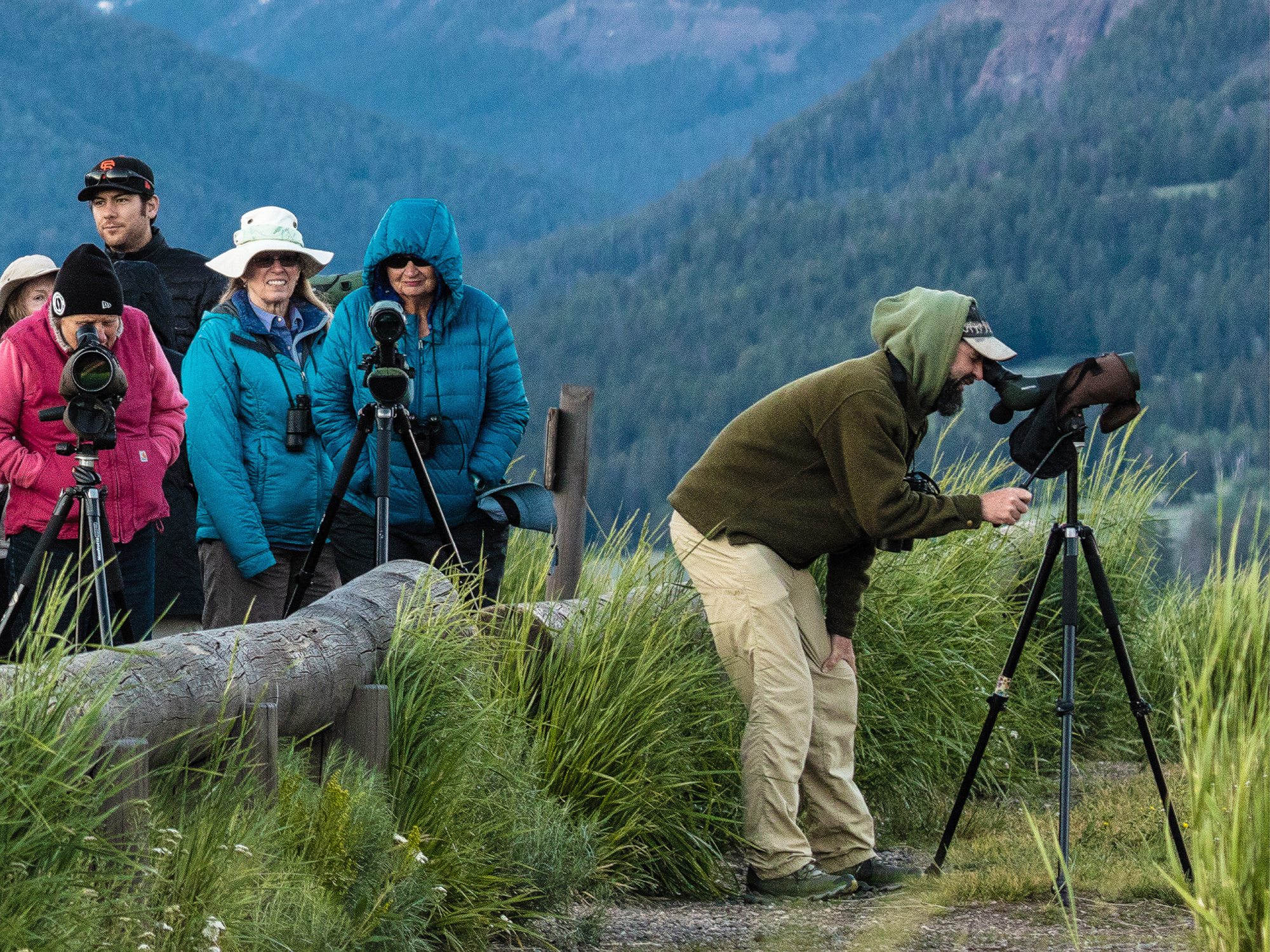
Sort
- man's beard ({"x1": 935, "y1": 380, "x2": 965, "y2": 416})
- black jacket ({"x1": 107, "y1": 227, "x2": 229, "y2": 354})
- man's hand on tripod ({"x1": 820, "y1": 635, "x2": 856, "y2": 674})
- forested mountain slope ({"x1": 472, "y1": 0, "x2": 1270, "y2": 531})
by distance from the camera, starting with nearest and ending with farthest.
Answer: man's beard ({"x1": 935, "y1": 380, "x2": 965, "y2": 416}) → man's hand on tripod ({"x1": 820, "y1": 635, "x2": 856, "y2": 674}) → black jacket ({"x1": 107, "y1": 227, "x2": 229, "y2": 354}) → forested mountain slope ({"x1": 472, "y1": 0, "x2": 1270, "y2": 531})

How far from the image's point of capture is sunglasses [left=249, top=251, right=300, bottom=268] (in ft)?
16.4

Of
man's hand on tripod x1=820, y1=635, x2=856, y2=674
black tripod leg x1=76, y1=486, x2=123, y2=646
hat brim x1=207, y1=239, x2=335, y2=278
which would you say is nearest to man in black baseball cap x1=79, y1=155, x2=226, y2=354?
hat brim x1=207, y1=239, x2=335, y2=278

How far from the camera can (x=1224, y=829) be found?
8.64 feet

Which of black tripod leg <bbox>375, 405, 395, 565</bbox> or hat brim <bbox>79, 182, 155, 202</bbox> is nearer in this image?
black tripod leg <bbox>375, 405, 395, 565</bbox>

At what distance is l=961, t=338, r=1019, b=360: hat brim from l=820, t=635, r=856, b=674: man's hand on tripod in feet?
3.07

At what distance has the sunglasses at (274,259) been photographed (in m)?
5.00

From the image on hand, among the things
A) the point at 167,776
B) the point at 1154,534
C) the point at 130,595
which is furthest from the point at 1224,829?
the point at 1154,534

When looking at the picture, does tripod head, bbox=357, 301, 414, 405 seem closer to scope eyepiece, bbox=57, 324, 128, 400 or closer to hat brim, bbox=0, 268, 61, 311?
scope eyepiece, bbox=57, 324, 128, 400

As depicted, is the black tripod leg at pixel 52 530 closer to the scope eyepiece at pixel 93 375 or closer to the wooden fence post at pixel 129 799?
the scope eyepiece at pixel 93 375

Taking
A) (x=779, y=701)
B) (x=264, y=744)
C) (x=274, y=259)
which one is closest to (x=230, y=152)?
(x=274, y=259)

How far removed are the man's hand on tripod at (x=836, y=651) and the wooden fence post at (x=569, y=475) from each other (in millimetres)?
2224

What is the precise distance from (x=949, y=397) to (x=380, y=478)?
5.34ft

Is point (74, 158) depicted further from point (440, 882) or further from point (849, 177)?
point (440, 882)

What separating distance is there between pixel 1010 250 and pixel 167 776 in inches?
5266
